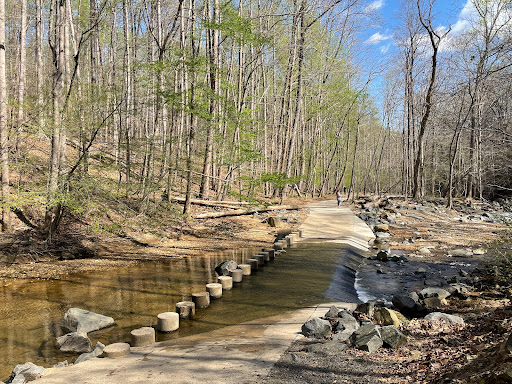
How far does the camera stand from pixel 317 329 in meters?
4.81

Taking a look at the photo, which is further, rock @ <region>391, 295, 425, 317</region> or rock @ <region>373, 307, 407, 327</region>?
rock @ <region>391, 295, 425, 317</region>

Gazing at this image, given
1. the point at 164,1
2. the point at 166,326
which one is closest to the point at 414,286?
the point at 166,326

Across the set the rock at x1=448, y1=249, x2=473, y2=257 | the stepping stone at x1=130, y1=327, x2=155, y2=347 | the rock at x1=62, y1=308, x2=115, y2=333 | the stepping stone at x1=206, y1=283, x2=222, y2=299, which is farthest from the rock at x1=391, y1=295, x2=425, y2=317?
the rock at x1=448, y1=249, x2=473, y2=257

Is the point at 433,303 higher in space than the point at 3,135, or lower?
lower

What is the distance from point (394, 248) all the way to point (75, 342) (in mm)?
10720

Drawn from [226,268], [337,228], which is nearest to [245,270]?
[226,268]

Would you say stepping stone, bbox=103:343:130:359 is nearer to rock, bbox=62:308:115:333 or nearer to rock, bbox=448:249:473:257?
rock, bbox=62:308:115:333

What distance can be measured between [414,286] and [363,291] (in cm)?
125

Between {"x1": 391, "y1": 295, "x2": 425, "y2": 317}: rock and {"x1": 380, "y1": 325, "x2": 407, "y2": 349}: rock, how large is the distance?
1.83 m

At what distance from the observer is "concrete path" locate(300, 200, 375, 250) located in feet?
42.2

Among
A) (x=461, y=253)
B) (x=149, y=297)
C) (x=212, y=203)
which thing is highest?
(x=212, y=203)

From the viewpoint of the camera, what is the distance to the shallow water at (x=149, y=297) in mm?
5336

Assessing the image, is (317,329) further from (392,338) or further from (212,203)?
(212,203)

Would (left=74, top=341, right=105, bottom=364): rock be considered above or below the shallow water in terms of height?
above
